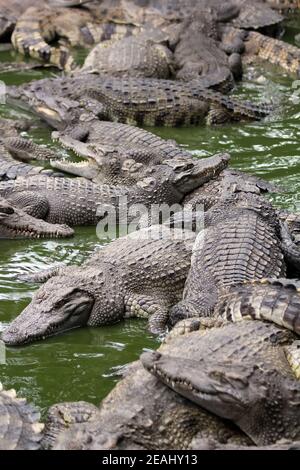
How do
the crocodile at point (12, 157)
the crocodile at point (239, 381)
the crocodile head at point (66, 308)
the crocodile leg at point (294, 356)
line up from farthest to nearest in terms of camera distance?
the crocodile at point (12, 157) < the crocodile head at point (66, 308) < the crocodile leg at point (294, 356) < the crocodile at point (239, 381)

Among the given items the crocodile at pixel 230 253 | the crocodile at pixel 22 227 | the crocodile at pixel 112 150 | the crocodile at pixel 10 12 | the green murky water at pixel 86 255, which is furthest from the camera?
the crocodile at pixel 10 12

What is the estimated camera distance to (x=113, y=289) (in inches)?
233

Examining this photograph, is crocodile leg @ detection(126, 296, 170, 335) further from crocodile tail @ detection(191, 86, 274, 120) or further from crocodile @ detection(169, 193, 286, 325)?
crocodile tail @ detection(191, 86, 274, 120)

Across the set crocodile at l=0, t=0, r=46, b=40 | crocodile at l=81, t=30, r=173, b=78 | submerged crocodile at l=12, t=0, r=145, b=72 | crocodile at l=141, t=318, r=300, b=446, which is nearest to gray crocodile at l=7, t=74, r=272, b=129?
crocodile at l=81, t=30, r=173, b=78

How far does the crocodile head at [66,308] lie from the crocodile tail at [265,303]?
0.83 metres

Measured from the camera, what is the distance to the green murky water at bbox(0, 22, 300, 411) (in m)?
5.16

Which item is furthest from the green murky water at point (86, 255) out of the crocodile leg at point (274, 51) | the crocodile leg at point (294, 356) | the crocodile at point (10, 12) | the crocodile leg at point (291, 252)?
the crocodile at point (10, 12)

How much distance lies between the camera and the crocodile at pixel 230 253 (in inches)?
224

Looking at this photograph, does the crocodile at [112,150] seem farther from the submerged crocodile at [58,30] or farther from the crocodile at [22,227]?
the submerged crocodile at [58,30]

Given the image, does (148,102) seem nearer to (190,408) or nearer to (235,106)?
(235,106)

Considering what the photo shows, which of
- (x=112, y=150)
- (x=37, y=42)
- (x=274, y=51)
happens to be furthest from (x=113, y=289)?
(x=274, y=51)

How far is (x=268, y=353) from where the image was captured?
461 cm
